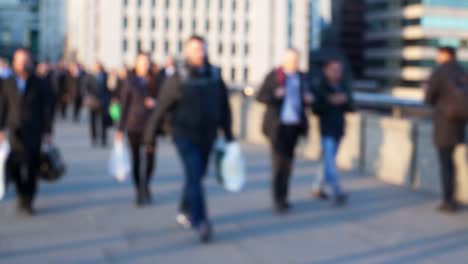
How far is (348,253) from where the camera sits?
20.2 feet

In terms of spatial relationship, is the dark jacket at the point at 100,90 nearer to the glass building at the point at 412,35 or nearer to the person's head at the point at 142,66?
the person's head at the point at 142,66

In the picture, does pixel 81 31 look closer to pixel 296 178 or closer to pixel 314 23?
pixel 314 23

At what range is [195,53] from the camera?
20.9ft

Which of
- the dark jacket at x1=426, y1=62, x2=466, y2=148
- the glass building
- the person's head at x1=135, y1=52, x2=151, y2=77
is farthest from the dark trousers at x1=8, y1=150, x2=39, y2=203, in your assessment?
the glass building

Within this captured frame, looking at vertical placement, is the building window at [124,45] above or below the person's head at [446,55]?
below

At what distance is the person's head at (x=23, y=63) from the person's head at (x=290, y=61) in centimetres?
255

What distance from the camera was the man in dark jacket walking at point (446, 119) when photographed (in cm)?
789

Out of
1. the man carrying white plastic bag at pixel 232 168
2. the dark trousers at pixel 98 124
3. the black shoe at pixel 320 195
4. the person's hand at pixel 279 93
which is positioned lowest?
the dark trousers at pixel 98 124

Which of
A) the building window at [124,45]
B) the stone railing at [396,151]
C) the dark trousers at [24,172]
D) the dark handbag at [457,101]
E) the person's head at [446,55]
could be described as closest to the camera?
the dark trousers at [24,172]

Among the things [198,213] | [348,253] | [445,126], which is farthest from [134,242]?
[445,126]

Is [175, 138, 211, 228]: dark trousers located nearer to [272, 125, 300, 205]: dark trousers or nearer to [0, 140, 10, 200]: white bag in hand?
[272, 125, 300, 205]: dark trousers

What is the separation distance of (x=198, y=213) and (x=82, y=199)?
2.73 m

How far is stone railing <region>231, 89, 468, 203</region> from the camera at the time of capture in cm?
951

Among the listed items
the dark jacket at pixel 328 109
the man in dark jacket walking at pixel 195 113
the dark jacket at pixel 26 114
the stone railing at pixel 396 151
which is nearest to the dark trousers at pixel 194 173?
the man in dark jacket walking at pixel 195 113
